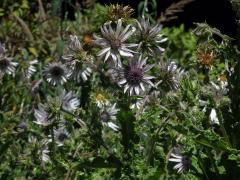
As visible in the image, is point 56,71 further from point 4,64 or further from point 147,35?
point 147,35

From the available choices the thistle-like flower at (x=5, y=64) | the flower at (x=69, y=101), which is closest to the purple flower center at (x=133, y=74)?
the flower at (x=69, y=101)

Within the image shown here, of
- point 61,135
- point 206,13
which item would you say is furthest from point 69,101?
point 206,13

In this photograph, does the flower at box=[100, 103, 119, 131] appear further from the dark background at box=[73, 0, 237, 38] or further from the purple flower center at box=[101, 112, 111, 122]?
the dark background at box=[73, 0, 237, 38]

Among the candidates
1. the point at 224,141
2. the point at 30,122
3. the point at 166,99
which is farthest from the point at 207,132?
the point at 30,122

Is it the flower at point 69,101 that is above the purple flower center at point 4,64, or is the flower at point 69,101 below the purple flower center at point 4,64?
below

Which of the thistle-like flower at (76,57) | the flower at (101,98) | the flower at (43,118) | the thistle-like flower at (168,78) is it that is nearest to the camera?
the thistle-like flower at (76,57)

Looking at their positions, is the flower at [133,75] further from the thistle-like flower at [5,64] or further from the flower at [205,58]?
the thistle-like flower at [5,64]
